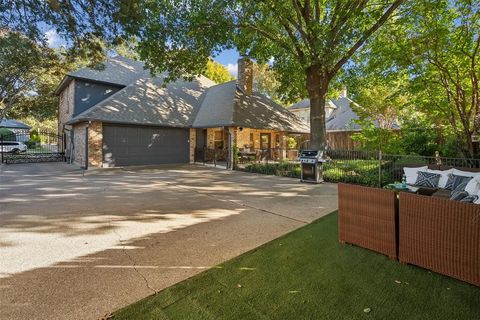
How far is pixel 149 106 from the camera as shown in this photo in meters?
16.6

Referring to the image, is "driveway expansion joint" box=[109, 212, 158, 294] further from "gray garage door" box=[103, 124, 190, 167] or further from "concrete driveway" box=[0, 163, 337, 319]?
"gray garage door" box=[103, 124, 190, 167]

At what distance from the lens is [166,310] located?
97.9 inches

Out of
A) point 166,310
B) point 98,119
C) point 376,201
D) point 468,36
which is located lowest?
point 166,310

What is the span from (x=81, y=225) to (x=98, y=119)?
411 inches

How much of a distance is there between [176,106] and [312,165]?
11504 mm

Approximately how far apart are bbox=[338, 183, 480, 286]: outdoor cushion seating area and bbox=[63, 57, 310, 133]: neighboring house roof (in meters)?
11.7

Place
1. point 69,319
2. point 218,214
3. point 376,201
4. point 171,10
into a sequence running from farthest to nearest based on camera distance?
point 171,10, point 218,214, point 376,201, point 69,319

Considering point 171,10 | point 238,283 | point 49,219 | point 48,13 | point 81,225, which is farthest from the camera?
point 171,10

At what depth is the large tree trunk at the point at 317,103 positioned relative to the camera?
445 inches

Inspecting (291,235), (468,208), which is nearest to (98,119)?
(291,235)

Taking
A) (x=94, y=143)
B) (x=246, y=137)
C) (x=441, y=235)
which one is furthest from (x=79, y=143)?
(x=441, y=235)

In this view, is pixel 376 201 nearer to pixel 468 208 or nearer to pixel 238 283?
pixel 468 208

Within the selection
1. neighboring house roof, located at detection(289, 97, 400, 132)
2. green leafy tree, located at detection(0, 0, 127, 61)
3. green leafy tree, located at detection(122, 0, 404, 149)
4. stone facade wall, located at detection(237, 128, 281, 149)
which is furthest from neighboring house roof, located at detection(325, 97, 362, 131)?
green leafy tree, located at detection(0, 0, 127, 61)

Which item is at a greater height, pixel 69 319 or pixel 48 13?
pixel 48 13
